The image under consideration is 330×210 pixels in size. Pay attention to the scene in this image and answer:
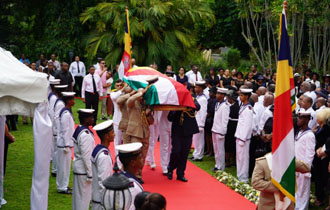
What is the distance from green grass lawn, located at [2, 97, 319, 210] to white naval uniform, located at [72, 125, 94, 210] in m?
1.30

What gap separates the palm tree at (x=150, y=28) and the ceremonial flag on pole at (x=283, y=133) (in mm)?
16528

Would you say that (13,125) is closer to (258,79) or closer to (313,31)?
(258,79)

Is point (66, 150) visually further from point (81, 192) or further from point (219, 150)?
point (219, 150)

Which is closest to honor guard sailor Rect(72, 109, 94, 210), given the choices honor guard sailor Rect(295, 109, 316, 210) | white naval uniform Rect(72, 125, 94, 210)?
white naval uniform Rect(72, 125, 94, 210)

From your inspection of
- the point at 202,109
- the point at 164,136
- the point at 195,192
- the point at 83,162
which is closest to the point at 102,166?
the point at 83,162

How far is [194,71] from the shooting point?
20.2m

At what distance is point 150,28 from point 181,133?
1285 cm

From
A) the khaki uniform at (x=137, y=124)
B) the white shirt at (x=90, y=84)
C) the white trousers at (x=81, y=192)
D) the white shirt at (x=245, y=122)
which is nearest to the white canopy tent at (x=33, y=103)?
the white trousers at (x=81, y=192)

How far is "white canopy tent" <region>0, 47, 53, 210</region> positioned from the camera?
244 inches

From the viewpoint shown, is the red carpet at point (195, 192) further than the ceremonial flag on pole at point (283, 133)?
Yes

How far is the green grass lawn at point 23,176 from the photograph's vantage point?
9.49 metres

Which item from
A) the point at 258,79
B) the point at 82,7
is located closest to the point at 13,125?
the point at 258,79

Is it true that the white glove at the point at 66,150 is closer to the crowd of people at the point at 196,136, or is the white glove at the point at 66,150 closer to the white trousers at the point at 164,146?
the crowd of people at the point at 196,136

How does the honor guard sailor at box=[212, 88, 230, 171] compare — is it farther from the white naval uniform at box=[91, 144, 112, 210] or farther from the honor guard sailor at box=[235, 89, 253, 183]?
the white naval uniform at box=[91, 144, 112, 210]
